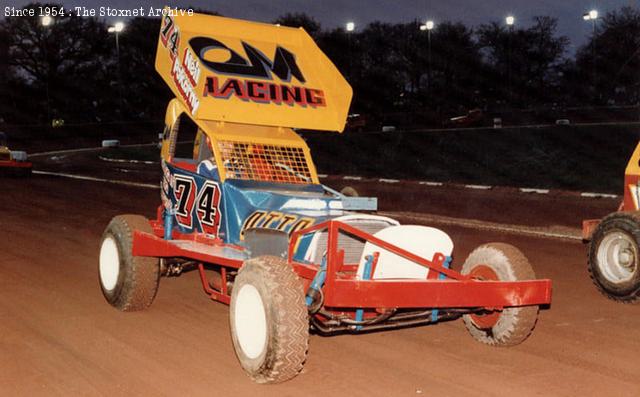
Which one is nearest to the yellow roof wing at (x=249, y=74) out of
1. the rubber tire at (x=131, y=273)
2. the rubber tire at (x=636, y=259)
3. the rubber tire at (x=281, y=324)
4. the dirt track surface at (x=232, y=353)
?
the rubber tire at (x=131, y=273)

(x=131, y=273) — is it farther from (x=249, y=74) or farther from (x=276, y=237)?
(x=249, y=74)

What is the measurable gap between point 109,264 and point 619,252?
5241 mm

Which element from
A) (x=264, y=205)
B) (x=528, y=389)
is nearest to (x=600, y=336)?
(x=528, y=389)

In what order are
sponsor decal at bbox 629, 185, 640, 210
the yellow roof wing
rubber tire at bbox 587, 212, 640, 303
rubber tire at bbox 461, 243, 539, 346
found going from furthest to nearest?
sponsor decal at bbox 629, 185, 640, 210, rubber tire at bbox 587, 212, 640, 303, the yellow roof wing, rubber tire at bbox 461, 243, 539, 346

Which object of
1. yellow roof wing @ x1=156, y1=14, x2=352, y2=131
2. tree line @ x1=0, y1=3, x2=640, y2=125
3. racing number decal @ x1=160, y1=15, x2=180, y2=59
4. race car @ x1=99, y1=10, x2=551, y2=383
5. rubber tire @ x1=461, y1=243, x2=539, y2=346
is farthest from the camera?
tree line @ x1=0, y1=3, x2=640, y2=125

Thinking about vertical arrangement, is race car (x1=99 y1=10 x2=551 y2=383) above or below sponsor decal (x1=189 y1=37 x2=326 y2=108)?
below

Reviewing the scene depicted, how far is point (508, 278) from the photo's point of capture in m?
6.24

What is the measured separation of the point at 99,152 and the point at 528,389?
1660 inches

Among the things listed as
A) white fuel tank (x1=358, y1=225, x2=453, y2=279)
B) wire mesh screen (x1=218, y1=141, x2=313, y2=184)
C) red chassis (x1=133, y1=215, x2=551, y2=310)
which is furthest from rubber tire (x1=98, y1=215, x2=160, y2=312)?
→ white fuel tank (x1=358, y1=225, x2=453, y2=279)

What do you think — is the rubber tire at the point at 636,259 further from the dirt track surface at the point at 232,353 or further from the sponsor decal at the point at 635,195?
the sponsor decal at the point at 635,195

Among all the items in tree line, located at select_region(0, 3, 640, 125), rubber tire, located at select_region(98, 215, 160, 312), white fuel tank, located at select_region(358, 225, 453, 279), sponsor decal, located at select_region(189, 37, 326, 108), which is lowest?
rubber tire, located at select_region(98, 215, 160, 312)

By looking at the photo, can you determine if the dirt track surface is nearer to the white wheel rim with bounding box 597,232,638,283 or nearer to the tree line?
the white wheel rim with bounding box 597,232,638,283

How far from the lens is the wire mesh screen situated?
25.8ft

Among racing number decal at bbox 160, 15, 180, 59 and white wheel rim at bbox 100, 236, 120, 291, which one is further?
racing number decal at bbox 160, 15, 180, 59
